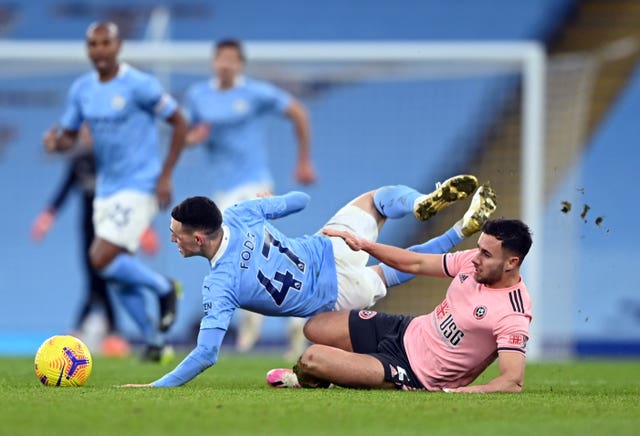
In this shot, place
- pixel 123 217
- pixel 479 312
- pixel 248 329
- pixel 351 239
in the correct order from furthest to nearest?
pixel 248 329
pixel 123 217
pixel 351 239
pixel 479 312

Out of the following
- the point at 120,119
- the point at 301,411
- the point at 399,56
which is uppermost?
the point at 399,56

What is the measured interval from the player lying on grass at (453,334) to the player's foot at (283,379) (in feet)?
0.06

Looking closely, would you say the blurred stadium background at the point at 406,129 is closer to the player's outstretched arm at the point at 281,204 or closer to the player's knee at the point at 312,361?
the player's outstretched arm at the point at 281,204

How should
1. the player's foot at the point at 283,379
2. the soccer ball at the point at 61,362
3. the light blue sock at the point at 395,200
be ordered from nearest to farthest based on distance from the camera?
the soccer ball at the point at 61,362
the player's foot at the point at 283,379
the light blue sock at the point at 395,200

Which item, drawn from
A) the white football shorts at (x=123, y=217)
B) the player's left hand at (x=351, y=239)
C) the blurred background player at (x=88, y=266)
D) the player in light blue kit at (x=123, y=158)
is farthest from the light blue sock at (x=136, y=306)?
the player's left hand at (x=351, y=239)

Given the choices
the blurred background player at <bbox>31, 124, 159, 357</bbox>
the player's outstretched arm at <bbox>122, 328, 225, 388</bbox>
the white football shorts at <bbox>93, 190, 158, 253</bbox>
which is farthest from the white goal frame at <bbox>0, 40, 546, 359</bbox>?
the player's outstretched arm at <bbox>122, 328, 225, 388</bbox>

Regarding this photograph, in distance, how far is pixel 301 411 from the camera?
20.3ft

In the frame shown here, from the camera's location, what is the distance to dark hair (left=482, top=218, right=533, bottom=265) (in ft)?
23.4

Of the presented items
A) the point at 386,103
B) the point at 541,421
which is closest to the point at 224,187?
the point at 386,103

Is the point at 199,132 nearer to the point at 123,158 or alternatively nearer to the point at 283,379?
the point at 123,158

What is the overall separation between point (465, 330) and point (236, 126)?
232 inches

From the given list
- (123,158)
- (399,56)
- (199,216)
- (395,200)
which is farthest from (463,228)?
(399,56)

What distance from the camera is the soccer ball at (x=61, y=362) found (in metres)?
7.61

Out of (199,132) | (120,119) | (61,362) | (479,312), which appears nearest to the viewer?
(479,312)
